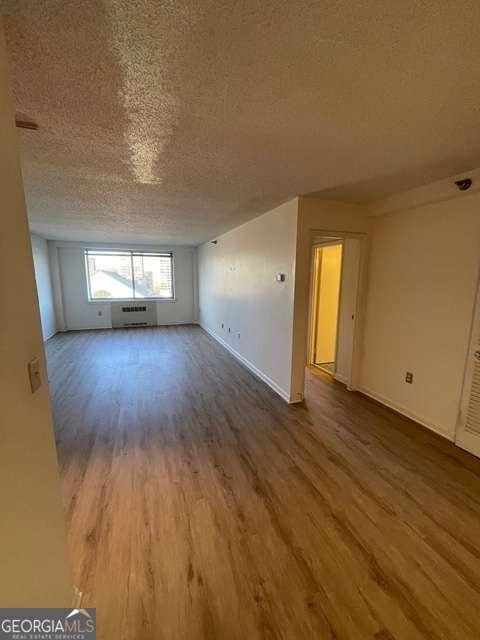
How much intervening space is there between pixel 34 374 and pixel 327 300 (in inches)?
170

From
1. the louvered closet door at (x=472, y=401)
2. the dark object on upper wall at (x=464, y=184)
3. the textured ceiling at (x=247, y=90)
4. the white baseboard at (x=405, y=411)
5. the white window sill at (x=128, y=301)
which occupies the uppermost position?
the textured ceiling at (x=247, y=90)

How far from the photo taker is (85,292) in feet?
22.8

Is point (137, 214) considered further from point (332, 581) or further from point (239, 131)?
point (332, 581)

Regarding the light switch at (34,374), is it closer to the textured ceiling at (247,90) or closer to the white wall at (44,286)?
the textured ceiling at (247,90)

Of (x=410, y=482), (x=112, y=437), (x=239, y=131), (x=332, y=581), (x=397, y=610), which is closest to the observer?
(x=397, y=610)

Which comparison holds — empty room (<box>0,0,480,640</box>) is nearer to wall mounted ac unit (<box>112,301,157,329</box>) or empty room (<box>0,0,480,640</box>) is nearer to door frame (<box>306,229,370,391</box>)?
door frame (<box>306,229,370,391</box>)

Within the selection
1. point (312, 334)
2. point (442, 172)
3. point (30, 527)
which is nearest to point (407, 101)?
point (442, 172)

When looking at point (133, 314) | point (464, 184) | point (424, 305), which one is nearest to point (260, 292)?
point (424, 305)

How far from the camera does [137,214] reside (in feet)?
12.2

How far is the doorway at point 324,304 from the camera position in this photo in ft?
14.8

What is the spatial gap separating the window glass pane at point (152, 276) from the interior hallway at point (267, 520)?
4676 mm

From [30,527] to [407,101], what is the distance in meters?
2.36

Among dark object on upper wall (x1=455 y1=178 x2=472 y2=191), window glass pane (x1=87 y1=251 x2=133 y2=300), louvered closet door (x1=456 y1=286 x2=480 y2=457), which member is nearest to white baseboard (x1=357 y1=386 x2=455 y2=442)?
louvered closet door (x1=456 y1=286 x2=480 y2=457)

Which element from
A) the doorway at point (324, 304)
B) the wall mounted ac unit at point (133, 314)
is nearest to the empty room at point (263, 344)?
the doorway at point (324, 304)
